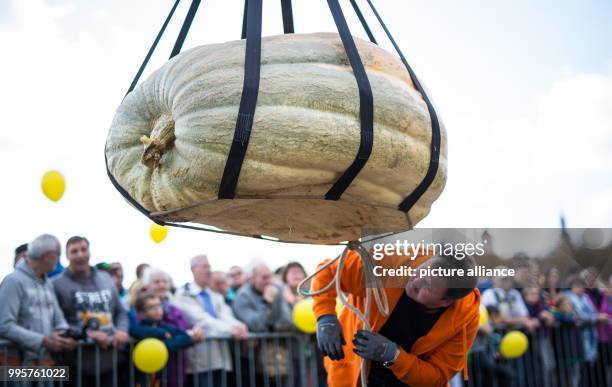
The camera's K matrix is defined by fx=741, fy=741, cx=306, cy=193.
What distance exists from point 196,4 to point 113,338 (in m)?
3.49

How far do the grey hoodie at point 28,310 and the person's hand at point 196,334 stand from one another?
1.13m

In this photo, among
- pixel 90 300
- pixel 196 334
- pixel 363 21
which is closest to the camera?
pixel 363 21

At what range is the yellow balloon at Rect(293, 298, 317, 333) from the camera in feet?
22.0

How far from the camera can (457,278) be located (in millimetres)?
3682

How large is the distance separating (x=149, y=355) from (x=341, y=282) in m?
2.56

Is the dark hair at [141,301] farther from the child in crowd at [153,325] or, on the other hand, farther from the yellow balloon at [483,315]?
the yellow balloon at [483,315]

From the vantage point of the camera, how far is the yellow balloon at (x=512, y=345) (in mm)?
8250

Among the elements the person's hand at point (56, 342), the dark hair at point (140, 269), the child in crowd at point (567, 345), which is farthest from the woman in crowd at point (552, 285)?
the person's hand at point (56, 342)

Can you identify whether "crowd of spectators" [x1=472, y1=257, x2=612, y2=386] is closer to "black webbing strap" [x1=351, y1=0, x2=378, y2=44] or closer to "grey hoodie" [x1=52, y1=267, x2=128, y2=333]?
"grey hoodie" [x1=52, y1=267, x2=128, y2=333]

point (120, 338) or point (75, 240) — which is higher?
point (75, 240)

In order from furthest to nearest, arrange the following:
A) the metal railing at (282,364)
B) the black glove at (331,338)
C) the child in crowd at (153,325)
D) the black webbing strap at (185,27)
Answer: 1. the child in crowd at (153,325)
2. the metal railing at (282,364)
3. the black glove at (331,338)
4. the black webbing strap at (185,27)

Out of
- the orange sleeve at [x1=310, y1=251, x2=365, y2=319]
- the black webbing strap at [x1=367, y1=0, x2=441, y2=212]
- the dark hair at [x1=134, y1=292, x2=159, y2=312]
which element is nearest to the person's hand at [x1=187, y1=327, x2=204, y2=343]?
the dark hair at [x1=134, y1=292, x2=159, y2=312]

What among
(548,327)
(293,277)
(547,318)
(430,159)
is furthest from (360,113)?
(548,327)

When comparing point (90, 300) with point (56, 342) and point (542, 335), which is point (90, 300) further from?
point (542, 335)
